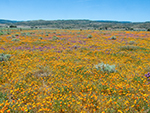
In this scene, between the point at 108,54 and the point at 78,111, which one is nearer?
the point at 78,111

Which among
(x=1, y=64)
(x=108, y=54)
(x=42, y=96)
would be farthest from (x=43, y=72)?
(x=108, y=54)

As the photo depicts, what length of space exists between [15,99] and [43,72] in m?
2.40

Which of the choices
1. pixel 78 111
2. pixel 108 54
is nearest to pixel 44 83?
pixel 78 111

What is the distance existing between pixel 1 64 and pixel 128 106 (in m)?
8.19

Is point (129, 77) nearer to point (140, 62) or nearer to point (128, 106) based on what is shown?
point (128, 106)

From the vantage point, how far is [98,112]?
3820 millimetres

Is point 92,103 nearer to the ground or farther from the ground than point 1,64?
nearer to the ground

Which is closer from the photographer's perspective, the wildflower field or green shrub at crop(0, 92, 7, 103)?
the wildflower field

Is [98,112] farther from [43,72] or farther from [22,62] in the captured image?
[22,62]

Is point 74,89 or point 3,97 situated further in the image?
point 74,89

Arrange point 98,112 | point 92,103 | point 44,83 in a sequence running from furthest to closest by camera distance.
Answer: point 44,83
point 92,103
point 98,112

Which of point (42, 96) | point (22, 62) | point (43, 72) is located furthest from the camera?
point (22, 62)

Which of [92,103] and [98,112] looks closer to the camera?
[98,112]

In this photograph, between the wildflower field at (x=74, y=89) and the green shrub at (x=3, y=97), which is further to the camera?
the green shrub at (x=3, y=97)
